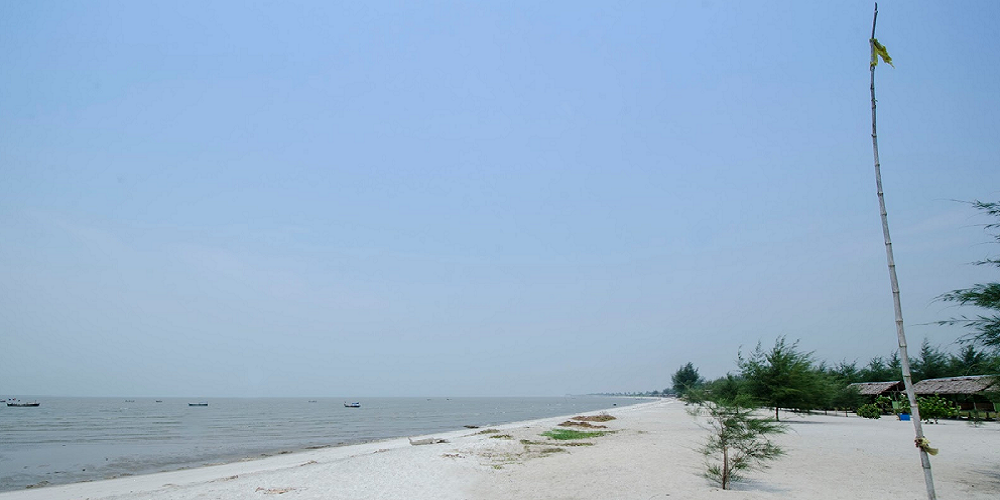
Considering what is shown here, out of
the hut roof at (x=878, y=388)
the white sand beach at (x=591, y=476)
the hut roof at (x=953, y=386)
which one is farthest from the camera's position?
the hut roof at (x=878, y=388)

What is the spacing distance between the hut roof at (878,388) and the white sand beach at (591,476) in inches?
850

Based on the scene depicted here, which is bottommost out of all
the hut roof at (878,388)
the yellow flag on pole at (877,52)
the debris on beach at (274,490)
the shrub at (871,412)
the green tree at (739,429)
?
the debris on beach at (274,490)

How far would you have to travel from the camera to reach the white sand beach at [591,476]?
11961 millimetres

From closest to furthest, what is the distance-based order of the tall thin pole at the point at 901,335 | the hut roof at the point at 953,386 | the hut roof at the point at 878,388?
the tall thin pole at the point at 901,335 → the hut roof at the point at 953,386 → the hut roof at the point at 878,388

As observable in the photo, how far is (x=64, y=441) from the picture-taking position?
3744 centimetres

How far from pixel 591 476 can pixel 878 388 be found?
39.1 meters

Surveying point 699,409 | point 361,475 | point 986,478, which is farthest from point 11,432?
point 986,478

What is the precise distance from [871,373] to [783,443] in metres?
51.3

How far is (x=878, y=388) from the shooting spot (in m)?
42.0

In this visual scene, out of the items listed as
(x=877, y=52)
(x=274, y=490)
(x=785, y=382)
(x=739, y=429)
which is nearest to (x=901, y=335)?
(x=877, y=52)

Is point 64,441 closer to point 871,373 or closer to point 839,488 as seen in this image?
point 839,488

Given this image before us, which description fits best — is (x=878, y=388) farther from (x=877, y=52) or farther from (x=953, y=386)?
(x=877, y=52)

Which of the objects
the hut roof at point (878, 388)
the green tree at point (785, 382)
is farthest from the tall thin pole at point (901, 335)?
the hut roof at point (878, 388)

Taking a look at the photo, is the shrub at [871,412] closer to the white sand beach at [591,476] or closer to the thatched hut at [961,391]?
the thatched hut at [961,391]
